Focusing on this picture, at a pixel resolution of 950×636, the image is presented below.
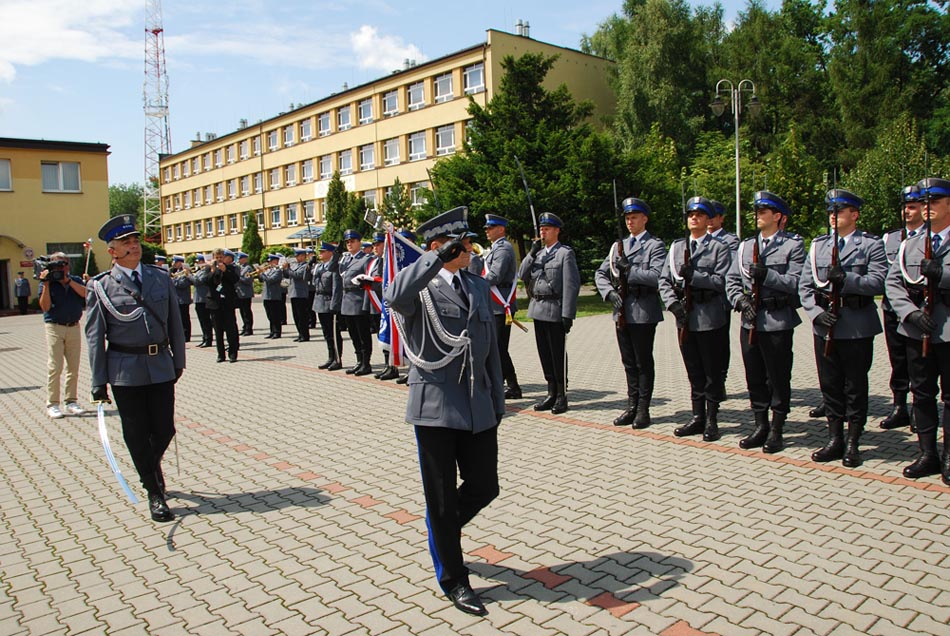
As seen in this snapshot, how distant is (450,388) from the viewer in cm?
384

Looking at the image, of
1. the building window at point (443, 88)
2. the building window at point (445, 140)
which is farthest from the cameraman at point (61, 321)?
the building window at point (443, 88)

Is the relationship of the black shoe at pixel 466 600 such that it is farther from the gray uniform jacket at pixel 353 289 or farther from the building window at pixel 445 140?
the building window at pixel 445 140

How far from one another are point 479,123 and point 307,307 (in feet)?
35.0

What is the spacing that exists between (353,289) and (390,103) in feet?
131

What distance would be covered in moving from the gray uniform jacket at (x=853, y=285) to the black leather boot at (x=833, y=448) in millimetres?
779

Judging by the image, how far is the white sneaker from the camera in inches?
367

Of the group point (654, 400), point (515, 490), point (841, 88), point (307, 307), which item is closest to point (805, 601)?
point (515, 490)

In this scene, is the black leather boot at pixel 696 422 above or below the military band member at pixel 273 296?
below

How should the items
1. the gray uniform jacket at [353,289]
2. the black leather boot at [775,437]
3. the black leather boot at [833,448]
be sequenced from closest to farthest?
the black leather boot at [833,448] → the black leather boot at [775,437] → the gray uniform jacket at [353,289]

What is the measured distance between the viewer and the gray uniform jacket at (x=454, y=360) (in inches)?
149

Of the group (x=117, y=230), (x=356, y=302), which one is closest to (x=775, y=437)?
(x=117, y=230)

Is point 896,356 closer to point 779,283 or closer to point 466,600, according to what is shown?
point 779,283

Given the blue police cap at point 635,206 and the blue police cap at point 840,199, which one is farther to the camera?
the blue police cap at point 635,206

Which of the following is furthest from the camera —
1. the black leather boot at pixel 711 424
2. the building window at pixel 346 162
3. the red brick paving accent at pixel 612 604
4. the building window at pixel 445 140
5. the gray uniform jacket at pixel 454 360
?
the building window at pixel 346 162
